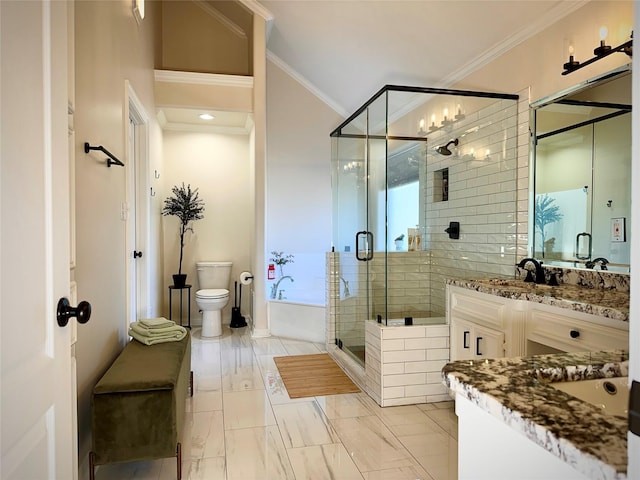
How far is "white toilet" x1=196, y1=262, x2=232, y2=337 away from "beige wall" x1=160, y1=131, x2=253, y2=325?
24 cm

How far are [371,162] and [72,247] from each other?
8.46ft

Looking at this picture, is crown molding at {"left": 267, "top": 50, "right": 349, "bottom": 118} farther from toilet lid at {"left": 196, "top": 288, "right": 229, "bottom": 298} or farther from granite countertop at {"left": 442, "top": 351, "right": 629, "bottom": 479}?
granite countertop at {"left": 442, "top": 351, "right": 629, "bottom": 479}

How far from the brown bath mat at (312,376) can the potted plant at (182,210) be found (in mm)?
1903

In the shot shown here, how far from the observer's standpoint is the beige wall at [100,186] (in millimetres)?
2004

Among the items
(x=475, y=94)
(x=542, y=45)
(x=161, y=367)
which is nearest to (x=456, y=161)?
(x=475, y=94)

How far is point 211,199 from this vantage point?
539cm

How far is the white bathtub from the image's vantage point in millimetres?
4535

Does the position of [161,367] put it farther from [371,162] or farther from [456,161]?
[456,161]

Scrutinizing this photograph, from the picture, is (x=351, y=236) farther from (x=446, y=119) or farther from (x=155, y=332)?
(x=155, y=332)

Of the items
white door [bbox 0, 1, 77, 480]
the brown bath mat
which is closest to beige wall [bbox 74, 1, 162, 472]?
white door [bbox 0, 1, 77, 480]

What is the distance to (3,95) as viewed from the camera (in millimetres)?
753

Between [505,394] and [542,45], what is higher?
[542,45]

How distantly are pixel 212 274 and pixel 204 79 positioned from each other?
91.6 inches

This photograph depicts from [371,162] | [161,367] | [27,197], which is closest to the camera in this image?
[27,197]
